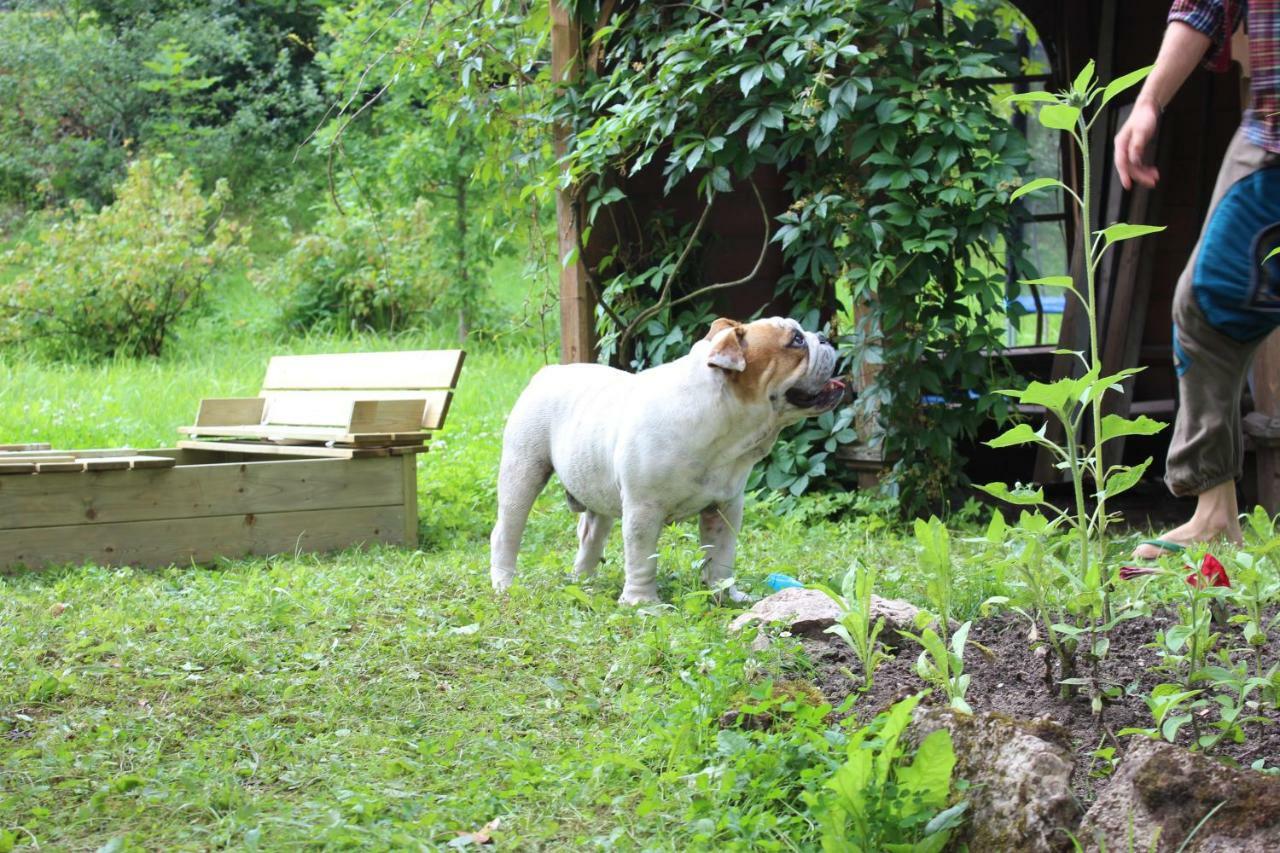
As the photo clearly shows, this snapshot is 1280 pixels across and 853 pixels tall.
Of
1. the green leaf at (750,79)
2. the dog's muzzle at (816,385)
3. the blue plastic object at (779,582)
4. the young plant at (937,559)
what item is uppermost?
the green leaf at (750,79)

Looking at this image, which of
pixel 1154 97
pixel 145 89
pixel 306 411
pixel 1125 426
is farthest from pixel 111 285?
pixel 1125 426

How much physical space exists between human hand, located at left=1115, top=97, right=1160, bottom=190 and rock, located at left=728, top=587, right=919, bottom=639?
1.20m

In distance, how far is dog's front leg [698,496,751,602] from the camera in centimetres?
400

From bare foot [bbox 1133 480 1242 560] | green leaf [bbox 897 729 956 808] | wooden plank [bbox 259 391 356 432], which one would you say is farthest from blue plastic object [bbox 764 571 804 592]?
wooden plank [bbox 259 391 356 432]

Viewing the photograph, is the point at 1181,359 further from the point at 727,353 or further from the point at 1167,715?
the point at 1167,715

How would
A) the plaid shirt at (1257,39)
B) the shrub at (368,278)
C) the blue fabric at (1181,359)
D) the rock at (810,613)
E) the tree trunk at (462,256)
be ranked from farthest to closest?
1. the tree trunk at (462,256)
2. the shrub at (368,278)
3. the blue fabric at (1181,359)
4. the plaid shirt at (1257,39)
5. the rock at (810,613)

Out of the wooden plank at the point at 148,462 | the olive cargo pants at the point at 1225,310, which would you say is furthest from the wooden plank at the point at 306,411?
the olive cargo pants at the point at 1225,310

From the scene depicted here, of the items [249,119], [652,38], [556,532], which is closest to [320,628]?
[556,532]

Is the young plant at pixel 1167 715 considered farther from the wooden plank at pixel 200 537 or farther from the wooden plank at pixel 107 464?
the wooden plank at pixel 107 464

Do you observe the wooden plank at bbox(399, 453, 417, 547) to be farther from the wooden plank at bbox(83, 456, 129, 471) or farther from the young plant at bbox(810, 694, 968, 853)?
the young plant at bbox(810, 694, 968, 853)

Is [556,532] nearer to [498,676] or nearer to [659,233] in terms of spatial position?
[659,233]

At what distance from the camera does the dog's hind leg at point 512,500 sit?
169 inches

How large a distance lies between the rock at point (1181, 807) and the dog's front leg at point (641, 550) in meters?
1.98

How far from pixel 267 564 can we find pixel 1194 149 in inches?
223
